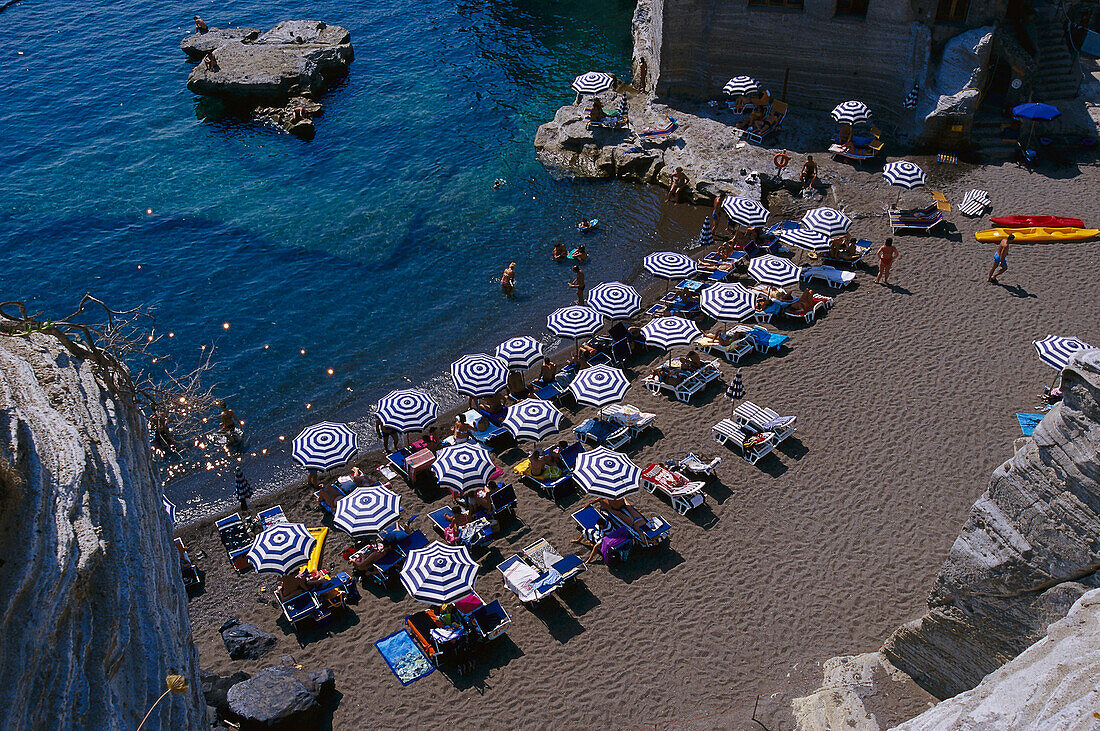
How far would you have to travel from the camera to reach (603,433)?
22906mm

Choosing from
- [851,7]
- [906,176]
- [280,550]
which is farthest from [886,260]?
[280,550]

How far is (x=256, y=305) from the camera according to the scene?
101 ft

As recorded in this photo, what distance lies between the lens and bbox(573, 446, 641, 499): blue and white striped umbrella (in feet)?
64.9

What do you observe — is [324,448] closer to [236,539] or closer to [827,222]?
[236,539]

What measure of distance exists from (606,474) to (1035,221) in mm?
19395

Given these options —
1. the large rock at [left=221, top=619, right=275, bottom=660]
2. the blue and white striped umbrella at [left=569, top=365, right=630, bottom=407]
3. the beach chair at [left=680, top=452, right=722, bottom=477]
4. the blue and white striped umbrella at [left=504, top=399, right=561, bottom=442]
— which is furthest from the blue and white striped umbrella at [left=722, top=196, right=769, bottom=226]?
the large rock at [left=221, top=619, right=275, bottom=660]

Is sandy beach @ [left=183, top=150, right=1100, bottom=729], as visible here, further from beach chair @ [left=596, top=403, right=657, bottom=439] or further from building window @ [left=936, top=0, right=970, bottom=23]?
building window @ [left=936, top=0, right=970, bottom=23]

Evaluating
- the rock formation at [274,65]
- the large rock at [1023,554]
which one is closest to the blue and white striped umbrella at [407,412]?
the large rock at [1023,554]

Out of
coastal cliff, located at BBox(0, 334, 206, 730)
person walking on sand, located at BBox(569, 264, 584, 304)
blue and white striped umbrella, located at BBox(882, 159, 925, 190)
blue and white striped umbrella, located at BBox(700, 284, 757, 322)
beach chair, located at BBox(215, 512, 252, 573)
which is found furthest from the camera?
blue and white striped umbrella, located at BBox(882, 159, 925, 190)

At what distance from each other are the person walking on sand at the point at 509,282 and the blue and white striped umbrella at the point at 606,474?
11.3 metres

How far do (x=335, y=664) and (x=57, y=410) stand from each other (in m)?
8.81

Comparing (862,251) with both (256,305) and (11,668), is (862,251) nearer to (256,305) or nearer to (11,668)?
(256,305)

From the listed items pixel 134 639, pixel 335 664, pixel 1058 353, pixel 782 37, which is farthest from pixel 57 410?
pixel 782 37

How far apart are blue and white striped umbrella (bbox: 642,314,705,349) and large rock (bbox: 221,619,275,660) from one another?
13.3m
